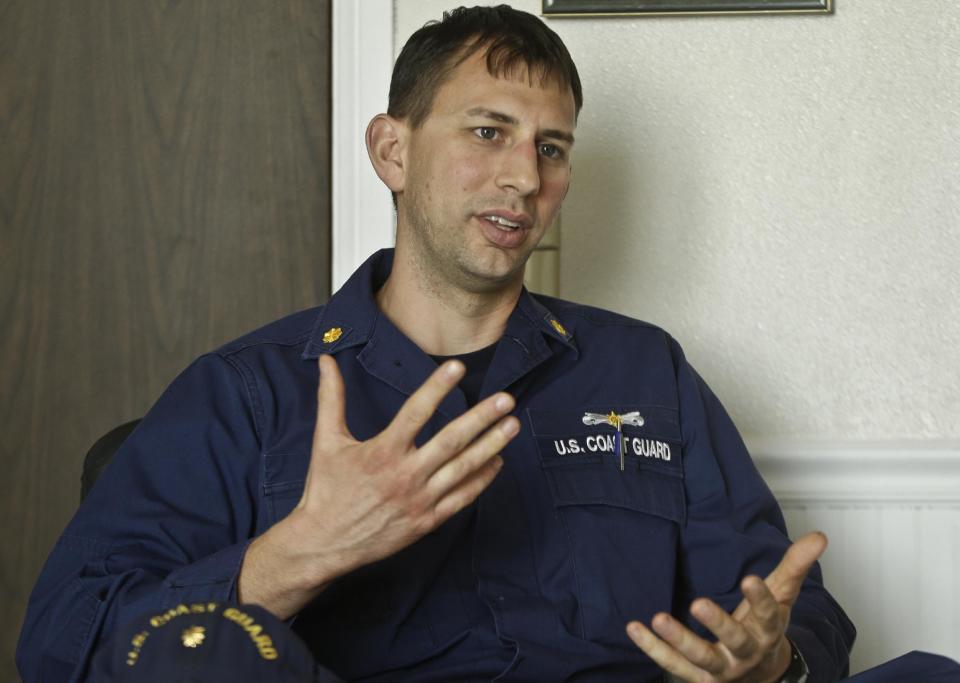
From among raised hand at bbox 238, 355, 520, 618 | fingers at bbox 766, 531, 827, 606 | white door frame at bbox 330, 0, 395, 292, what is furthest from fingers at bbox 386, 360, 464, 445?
white door frame at bbox 330, 0, 395, 292

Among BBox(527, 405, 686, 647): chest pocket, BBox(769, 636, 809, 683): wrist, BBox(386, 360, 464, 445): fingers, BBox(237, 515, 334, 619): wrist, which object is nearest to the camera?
BBox(386, 360, 464, 445): fingers

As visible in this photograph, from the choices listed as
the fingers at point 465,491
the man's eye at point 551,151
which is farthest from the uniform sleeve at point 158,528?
the man's eye at point 551,151

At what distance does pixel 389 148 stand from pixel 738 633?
2.70 ft

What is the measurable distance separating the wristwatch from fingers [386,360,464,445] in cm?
51

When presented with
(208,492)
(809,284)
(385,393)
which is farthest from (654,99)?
(208,492)

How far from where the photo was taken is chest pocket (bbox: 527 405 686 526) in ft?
4.66

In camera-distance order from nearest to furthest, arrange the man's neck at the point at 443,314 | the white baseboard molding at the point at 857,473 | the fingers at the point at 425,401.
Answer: the fingers at the point at 425,401
the man's neck at the point at 443,314
the white baseboard molding at the point at 857,473

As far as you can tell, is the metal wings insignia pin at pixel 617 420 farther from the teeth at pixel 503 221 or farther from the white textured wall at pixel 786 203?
the white textured wall at pixel 786 203

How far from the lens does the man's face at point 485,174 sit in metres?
1.46

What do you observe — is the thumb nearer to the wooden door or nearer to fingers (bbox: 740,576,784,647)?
fingers (bbox: 740,576,784,647)

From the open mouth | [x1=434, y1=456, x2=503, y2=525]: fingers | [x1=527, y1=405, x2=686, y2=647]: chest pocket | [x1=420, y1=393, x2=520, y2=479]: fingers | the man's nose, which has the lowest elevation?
[x1=527, y1=405, x2=686, y2=647]: chest pocket

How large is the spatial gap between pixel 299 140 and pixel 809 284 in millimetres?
919

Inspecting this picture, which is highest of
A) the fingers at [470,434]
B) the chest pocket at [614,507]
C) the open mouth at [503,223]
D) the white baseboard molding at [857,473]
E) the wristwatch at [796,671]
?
the open mouth at [503,223]

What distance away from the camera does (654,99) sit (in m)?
1.97
